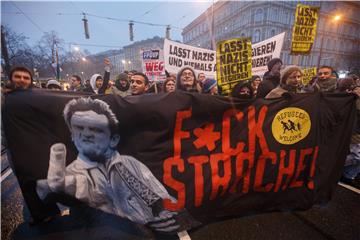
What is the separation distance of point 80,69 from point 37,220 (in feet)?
212

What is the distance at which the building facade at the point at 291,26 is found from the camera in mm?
37562

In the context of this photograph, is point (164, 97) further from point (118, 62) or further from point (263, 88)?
point (118, 62)

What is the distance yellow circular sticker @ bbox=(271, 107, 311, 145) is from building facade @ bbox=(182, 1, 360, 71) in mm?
34992

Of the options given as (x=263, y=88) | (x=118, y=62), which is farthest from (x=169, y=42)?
(x=118, y=62)

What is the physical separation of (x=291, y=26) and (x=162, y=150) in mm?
49843

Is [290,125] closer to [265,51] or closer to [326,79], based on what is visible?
[326,79]

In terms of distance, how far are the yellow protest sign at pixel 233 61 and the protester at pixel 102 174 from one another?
1966 millimetres

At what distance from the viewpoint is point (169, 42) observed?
192 inches

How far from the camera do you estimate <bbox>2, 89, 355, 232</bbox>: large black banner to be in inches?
75.9

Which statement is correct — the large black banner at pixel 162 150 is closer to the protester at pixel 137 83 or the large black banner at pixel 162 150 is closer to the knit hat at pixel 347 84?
the protester at pixel 137 83

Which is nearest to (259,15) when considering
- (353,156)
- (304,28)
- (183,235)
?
(304,28)

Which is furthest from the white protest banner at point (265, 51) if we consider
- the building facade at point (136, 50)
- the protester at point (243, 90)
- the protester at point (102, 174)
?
the building facade at point (136, 50)

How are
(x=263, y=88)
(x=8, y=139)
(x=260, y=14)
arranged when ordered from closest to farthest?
(x=8, y=139) < (x=263, y=88) < (x=260, y=14)

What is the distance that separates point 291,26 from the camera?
39938 mm
